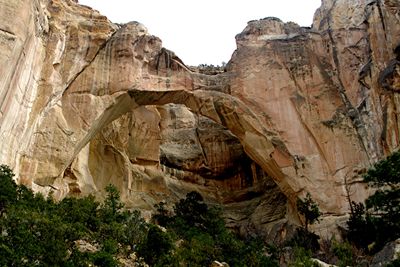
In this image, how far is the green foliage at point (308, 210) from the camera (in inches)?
981

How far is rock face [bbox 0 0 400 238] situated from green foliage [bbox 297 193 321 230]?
3.08 feet

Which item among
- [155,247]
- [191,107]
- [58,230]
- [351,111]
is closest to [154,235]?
[155,247]

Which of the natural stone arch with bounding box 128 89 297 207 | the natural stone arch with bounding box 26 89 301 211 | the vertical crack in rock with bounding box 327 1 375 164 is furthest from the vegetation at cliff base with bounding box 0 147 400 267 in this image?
the vertical crack in rock with bounding box 327 1 375 164

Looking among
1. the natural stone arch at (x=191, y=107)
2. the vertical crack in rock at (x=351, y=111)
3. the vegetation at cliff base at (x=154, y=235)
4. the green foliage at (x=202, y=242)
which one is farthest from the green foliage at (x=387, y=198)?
the natural stone arch at (x=191, y=107)

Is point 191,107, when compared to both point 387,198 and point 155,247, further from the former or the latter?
point 387,198

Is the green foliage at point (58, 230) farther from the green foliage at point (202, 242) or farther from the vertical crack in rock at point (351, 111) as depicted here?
the vertical crack in rock at point (351, 111)

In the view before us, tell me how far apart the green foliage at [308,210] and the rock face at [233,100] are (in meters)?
0.94

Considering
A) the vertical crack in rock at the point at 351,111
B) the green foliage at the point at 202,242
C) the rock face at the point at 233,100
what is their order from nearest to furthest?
the green foliage at the point at 202,242
the rock face at the point at 233,100
the vertical crack in rock at the point at 351,111

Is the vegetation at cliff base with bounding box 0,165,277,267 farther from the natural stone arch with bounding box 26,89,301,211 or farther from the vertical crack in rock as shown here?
the vertical crack in rock

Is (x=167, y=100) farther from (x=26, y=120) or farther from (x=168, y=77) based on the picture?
(x=26, y=120)

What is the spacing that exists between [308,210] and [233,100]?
7.51m

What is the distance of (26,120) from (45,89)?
85.3 inches

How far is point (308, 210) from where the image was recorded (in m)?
25.1

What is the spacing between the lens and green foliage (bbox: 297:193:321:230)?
24.9 meters
